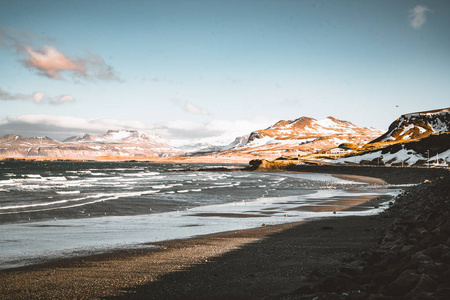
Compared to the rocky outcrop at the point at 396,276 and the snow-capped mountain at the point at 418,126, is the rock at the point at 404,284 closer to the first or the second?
the rocky outcrop at the point at 396,276

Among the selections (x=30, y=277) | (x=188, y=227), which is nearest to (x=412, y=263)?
(x=30, y=277)

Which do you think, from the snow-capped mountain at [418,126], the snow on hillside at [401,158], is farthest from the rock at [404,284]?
the snow-capped mountain at [418,126]

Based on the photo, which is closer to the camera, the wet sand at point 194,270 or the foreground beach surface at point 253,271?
the foreground beach surface at point 253,271

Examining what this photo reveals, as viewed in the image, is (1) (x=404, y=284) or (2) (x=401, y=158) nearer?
(1) (x=404, y=284)

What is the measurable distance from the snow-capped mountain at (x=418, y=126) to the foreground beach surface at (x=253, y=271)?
591 feet

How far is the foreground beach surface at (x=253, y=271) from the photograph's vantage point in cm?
591

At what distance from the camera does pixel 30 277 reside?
8.94 m

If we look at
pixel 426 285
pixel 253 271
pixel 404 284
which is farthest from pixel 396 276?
pixel 253 271

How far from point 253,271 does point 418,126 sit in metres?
202

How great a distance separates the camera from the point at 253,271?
9.09 meters

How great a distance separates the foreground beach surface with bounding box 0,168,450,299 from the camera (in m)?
5.91

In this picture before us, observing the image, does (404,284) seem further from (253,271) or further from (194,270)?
(194,270)

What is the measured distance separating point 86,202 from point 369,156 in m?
104

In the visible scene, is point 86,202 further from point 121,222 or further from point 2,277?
point 2,277
